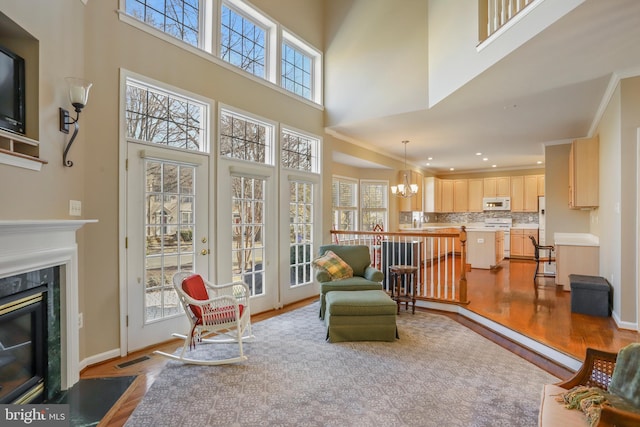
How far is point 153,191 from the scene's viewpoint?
3383 millimetres

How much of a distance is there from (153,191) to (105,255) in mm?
769

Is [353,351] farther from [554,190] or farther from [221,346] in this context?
Result: [554,190]

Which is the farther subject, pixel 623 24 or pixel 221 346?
pixel 221 346

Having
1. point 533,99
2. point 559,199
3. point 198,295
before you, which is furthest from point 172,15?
point 559,199

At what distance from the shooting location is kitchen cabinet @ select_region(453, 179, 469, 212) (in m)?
10.2

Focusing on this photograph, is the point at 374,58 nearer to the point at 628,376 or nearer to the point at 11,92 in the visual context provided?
the point at 11,92

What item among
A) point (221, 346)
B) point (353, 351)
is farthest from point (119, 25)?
point (353, 351)

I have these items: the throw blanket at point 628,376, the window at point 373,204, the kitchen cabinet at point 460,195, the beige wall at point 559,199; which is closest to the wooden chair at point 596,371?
the throw blanket at point 628,376

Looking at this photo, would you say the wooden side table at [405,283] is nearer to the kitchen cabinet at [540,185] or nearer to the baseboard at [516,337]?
the baseboard at [516,337]

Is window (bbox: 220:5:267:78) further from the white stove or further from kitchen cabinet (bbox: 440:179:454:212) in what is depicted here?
the white stove

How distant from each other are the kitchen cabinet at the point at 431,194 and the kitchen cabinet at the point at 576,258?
4.84 m

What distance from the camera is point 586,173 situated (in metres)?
5.08

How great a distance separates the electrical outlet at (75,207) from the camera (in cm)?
263

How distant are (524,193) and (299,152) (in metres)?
7.38
